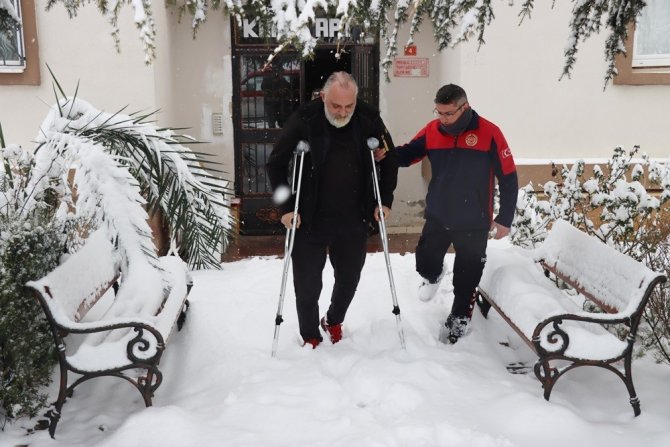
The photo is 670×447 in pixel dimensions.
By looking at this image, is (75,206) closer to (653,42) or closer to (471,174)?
(471,174)

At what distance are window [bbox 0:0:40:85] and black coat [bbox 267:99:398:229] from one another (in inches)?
204

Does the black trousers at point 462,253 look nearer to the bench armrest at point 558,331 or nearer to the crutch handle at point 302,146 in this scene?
the bench armrest at point 558,331

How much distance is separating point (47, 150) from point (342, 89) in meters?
1.92

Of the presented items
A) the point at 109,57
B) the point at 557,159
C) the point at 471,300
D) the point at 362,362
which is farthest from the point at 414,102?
the point at 362,362

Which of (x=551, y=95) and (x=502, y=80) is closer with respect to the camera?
(x=502, y=80)

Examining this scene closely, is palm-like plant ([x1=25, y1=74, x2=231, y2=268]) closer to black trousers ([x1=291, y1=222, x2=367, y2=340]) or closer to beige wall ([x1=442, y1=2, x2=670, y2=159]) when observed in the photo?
black trousers ([x1=291, y1=222, x2=367, y2=340])

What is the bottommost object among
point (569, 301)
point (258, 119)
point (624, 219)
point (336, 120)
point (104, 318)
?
point (569, 301)

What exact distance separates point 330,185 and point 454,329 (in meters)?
1.36

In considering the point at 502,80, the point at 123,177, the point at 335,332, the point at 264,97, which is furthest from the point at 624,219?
the point at 264,97

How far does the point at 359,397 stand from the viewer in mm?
3537

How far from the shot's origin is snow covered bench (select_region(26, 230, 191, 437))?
10.5 ft

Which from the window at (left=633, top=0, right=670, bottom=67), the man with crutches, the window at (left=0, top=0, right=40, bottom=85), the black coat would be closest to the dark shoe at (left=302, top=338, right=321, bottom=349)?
the man with crutches

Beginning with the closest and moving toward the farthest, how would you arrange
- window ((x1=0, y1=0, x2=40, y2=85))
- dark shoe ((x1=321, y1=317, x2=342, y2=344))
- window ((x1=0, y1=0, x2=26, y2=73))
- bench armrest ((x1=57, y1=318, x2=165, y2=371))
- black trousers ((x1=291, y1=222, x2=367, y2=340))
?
bench armrest ((x1=57, y1=318, x2=165, y2=371))
black trousers ((x1=291, y1=222, x2=367, y2=340))
dark shoe ((x1=321, y1=317, x2=342, y2=344))
window ((x1=0, y1=0, x2=40, y2=85))
window ((x1=0, y1=0, x2=26, y2=73))

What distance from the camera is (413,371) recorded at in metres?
3.82
